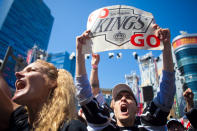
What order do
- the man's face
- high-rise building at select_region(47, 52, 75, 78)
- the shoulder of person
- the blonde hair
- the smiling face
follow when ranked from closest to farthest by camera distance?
the shoulder of person → the blonde hair → the smiling face → the man's face → high-rise building at select_region(47, 52, 75, 78)

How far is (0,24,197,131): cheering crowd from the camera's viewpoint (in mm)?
1387

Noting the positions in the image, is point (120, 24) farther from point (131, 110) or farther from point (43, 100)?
point (43, 100)

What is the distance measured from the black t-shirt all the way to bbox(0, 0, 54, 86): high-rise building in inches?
1645

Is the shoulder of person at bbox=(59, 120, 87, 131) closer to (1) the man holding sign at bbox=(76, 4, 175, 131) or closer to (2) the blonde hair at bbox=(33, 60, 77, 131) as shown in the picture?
(2) the blonde hair at bbox=(33, 60, 77, 131)

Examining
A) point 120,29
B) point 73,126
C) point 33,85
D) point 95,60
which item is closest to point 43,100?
point 33,85

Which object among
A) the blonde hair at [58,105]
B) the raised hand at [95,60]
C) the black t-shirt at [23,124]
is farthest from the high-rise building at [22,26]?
the blonde hair at [58,105]

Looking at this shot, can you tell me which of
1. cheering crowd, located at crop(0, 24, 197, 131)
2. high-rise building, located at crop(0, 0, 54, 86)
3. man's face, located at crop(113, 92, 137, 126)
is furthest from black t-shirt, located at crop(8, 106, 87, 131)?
high-rise building, located at crop(0, 0, 54, 86)

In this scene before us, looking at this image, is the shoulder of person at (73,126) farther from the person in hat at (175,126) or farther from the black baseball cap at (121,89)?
the person in hat at (175,126)

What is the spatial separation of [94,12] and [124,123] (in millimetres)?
1849

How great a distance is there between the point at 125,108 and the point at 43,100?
111cm

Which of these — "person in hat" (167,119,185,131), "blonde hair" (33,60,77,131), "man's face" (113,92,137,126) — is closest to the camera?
"blonde hair" (33,60,77,131)

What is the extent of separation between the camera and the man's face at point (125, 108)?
1.82m

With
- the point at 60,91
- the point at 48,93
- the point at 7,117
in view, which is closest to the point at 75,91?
the point at 60,91

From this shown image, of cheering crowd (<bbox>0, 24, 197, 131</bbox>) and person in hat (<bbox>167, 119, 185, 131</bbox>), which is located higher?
cheering crowd (<bbox>0, 24, 197, 131</bbox>)
